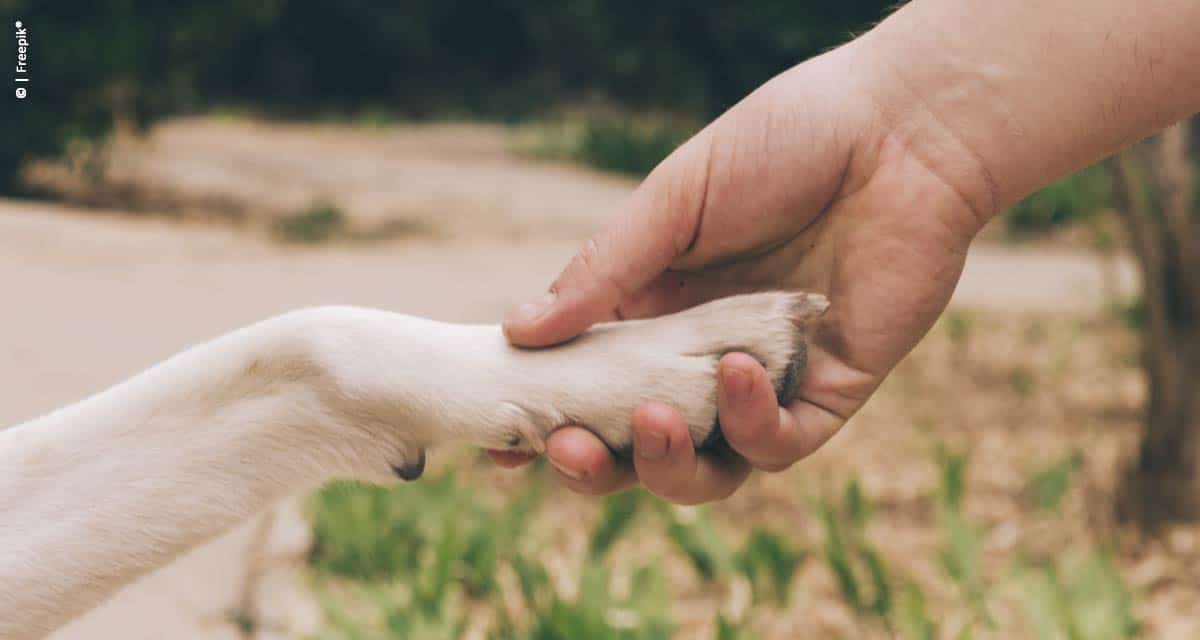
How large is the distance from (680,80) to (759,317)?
744 cm

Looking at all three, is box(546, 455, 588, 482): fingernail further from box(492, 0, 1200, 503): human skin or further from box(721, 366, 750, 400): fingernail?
box(721, 366, 750, 400): fingernail

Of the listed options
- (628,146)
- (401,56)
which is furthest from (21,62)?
(401,56)

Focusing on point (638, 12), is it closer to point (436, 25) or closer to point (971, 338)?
point (971, 338)

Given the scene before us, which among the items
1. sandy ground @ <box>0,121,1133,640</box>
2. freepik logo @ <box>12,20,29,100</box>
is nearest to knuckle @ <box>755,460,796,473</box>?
sandy ground @ <box>0,121,1133,640</box>

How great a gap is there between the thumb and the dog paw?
0.05 m

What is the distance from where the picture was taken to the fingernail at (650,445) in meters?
1.81

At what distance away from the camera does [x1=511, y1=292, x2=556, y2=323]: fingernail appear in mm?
1875

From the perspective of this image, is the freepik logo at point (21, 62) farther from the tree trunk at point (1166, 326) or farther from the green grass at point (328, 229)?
the tree trunk at point (1166, 326)

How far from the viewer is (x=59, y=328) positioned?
4.73 metres

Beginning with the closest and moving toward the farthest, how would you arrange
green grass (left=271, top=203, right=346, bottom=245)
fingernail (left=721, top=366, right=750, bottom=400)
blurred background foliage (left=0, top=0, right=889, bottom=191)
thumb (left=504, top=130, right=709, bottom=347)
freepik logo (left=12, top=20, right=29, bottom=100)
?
fingernail (left=721, top=366, right=750, bottom=400), thumb (left=504, top=130, right=709, bottom=347), blurred background foliage (left=0, top=0, right=889, bottom=191), freepik logo (left=12, top=20, right=29, bottom=100), green grass (left=271, top=203, right=346, bottom=245)

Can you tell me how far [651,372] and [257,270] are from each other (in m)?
6.10

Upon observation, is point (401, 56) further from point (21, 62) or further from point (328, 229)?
point (21, 62)

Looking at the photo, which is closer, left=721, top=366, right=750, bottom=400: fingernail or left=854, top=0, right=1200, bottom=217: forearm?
left=721, top=366, right=750, bottom=400: fingernail

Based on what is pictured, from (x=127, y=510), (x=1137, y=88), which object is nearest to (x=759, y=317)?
(x=1137, y=88)
